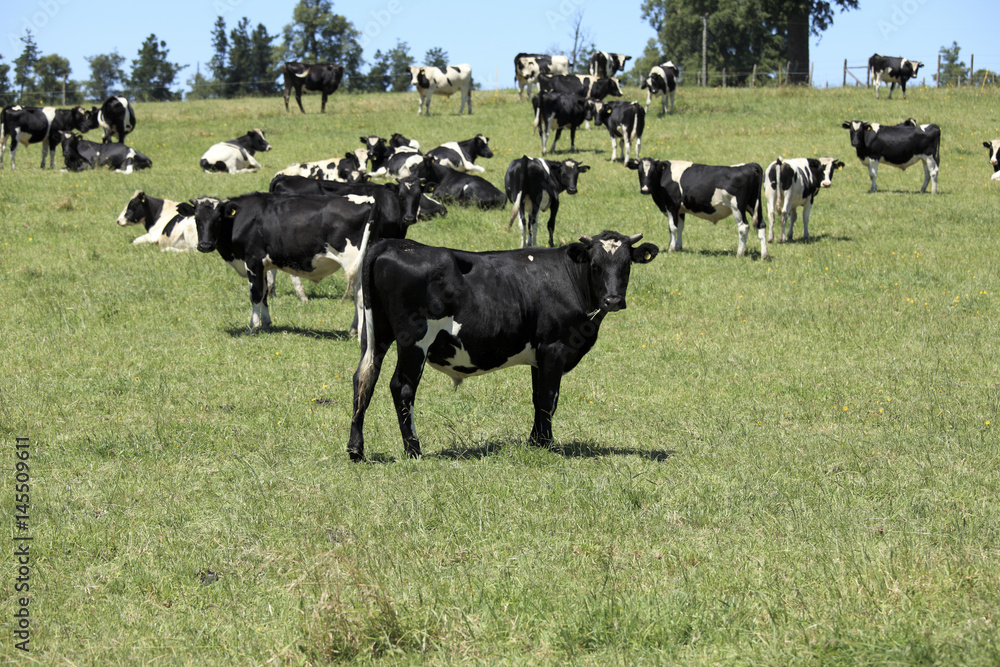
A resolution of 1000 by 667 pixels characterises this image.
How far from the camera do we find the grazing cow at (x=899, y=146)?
986 inches

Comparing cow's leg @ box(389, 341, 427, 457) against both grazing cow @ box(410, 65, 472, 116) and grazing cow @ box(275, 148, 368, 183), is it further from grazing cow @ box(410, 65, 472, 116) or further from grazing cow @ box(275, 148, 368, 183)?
grazing cow @ box(410, 65, 472, 116)

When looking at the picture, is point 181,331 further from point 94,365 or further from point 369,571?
point 369,571

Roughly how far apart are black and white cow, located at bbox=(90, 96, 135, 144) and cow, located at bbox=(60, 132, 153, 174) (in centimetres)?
411

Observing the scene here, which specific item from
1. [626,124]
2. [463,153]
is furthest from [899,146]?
[463,153]

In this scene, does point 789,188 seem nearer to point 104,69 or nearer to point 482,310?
point 482,310

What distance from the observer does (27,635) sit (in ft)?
15.6

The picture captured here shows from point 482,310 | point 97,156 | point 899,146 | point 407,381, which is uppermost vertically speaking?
point 899,146

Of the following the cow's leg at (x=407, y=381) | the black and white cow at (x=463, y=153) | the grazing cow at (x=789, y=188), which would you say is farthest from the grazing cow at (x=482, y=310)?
the black and white cow at (x=463, y=153)

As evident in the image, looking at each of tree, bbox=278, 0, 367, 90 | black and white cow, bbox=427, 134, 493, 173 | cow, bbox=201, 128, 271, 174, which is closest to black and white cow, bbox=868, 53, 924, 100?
black and white cow, bbox=427, 134, 493, 173

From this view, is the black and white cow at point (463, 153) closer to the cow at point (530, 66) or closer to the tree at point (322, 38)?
the cow at point (530, 66)

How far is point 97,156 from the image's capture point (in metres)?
26.2

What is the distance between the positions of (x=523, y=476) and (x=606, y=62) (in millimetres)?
38140

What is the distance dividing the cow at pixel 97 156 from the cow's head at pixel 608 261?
69.3 feet

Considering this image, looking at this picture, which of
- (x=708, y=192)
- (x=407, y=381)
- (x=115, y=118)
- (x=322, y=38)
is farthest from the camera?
(x=322, y=38)
